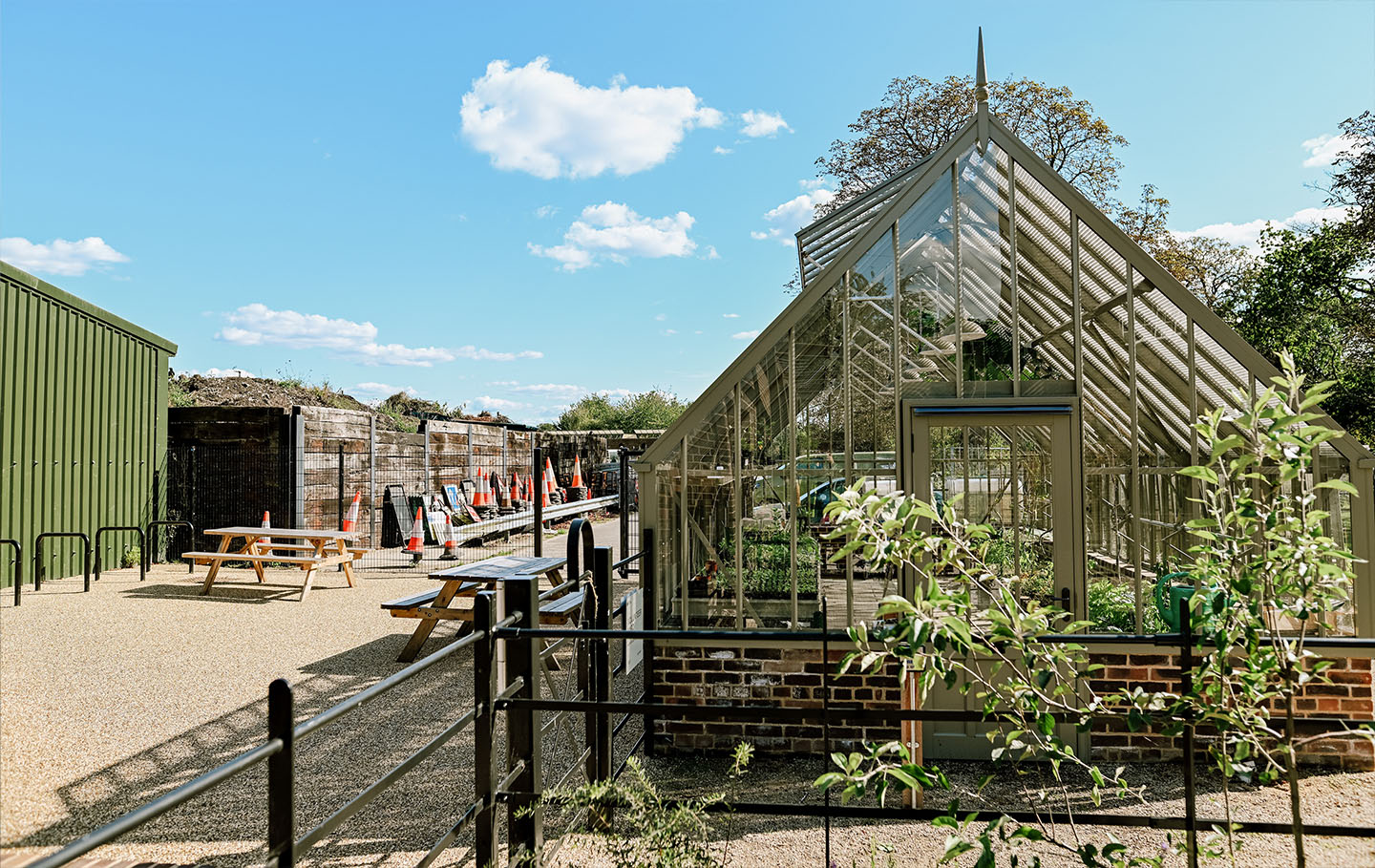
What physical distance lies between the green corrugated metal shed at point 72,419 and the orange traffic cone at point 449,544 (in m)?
4.60

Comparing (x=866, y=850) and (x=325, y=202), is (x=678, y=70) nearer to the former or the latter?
(x=866, y=850)

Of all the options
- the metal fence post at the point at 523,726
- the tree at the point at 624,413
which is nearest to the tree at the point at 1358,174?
the metal fence post at the point at 523,726

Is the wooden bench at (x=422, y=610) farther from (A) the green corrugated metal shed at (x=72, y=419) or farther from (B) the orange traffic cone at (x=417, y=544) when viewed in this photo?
(B) the orange traffic cone at (x=417, y=544)

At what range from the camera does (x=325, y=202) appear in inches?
825

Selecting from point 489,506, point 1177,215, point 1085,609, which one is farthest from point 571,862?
point 1177,215

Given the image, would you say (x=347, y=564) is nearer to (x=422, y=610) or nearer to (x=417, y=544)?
(x=417, y=544)

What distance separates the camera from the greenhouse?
462 cm

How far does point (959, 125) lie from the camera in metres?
17.5

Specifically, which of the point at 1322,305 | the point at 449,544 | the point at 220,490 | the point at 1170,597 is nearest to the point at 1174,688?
the point at 1170,597

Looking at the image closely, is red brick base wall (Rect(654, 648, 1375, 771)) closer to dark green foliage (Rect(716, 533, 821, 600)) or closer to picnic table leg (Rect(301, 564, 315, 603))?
dark green foliage (Rect(716, 533, 821, 600))

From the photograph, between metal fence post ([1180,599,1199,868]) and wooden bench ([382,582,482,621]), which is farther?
wooden bench ([382,582,482,621])

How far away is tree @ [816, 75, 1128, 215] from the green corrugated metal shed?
47.8 feet

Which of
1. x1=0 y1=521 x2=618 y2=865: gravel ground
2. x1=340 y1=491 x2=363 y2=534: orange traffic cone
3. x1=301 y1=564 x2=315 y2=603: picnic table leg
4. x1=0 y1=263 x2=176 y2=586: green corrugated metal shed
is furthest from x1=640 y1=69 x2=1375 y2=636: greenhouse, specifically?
x1=340 y1=491 x2=363 y2=534: orange traffic cone

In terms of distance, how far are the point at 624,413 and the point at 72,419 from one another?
26.4m
